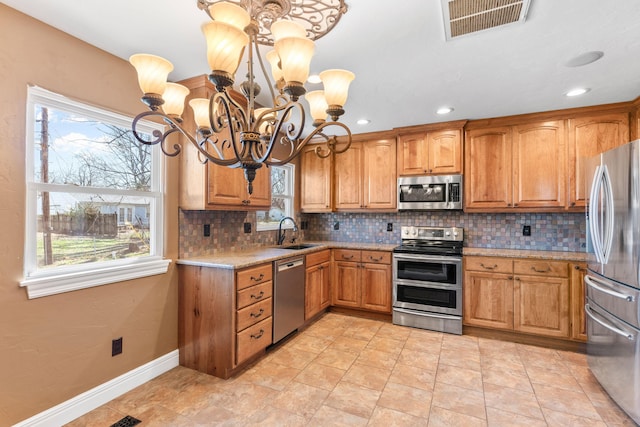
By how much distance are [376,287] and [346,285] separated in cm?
39

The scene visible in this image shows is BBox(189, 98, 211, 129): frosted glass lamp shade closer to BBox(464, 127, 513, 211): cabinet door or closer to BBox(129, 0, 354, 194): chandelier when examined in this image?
BBox(129, 0, 354, 194): chandelier

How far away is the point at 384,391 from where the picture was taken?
7.48ft

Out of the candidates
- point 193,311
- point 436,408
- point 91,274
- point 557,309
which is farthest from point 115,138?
point 557,309

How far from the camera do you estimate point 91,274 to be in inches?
79.7

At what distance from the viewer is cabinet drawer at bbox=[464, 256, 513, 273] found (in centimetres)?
320

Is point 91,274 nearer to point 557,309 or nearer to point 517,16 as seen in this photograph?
point 517,16

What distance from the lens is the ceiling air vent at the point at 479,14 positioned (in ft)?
5.13

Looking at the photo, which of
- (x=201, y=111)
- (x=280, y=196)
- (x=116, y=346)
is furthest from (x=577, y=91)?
(x=116, y=346)

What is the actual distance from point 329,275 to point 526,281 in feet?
7.18

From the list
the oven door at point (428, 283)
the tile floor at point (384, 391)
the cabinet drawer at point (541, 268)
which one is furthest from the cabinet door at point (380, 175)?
the tile floor at point (384, 391)

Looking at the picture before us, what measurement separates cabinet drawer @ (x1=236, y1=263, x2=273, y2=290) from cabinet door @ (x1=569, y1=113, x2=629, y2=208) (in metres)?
3.18

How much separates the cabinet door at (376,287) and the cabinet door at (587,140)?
210cm

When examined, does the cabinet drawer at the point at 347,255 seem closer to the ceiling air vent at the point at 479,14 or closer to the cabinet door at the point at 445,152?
the cabinet door at the point at 445,152

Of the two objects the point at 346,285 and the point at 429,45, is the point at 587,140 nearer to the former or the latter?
the point at 429,45
